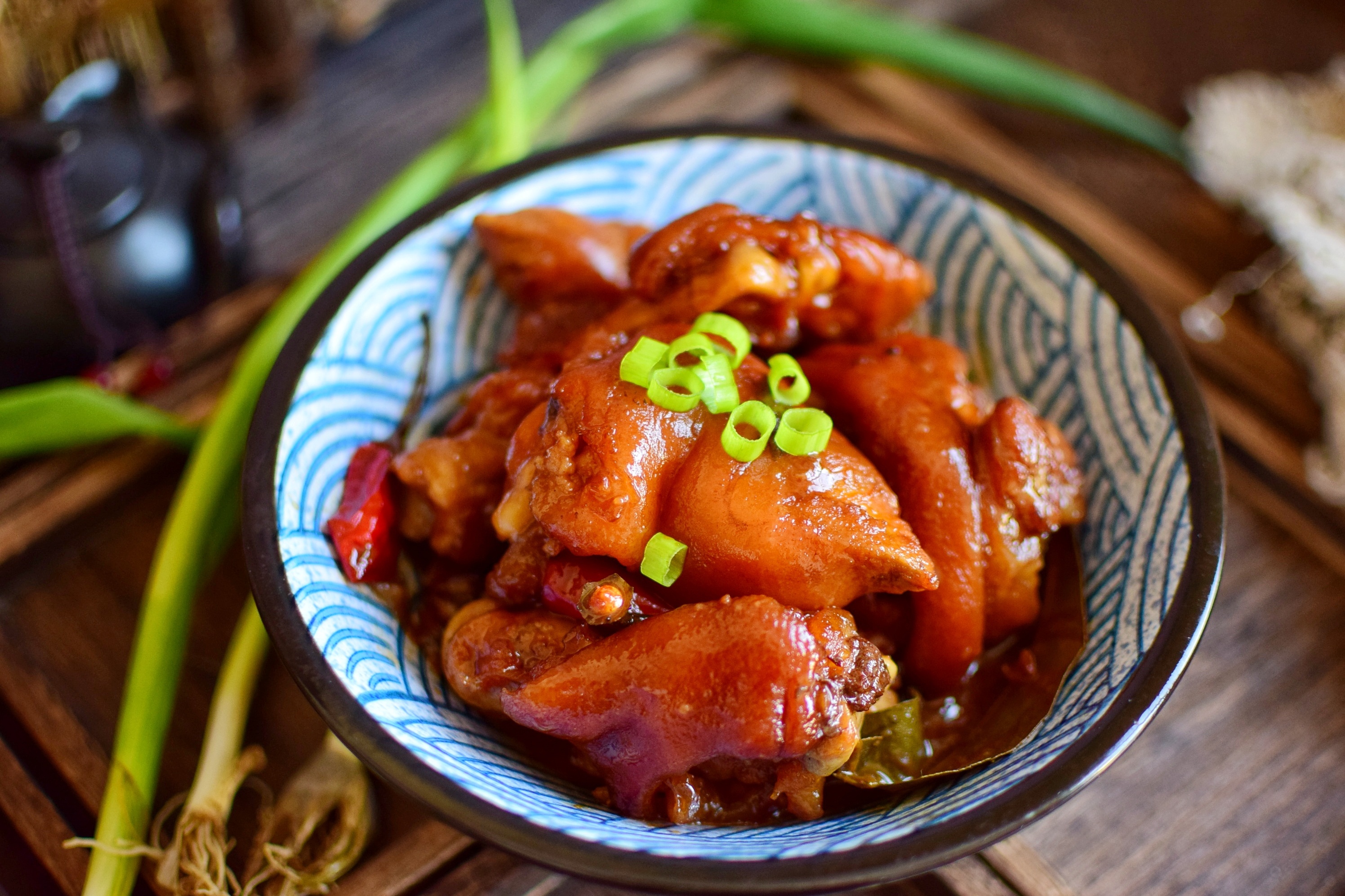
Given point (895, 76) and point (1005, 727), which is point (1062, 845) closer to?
point (1005, 727)

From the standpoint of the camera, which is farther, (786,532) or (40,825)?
(40,825)

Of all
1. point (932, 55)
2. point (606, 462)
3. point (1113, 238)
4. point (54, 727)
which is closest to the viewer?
point (606, 462)

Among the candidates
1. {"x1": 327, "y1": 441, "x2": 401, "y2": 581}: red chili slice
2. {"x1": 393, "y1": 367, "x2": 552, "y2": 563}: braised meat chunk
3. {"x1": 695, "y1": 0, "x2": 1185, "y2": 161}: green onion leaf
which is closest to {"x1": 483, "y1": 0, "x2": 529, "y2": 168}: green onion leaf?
{"x1": 695, "y1": 0, "x2": 1185, "y2": 161}: green onion leaf

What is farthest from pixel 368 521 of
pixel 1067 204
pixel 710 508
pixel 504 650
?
pixel 1067 204

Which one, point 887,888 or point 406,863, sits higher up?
point 406,863

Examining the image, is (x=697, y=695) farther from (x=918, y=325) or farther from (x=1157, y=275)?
(x=1157, y=275)

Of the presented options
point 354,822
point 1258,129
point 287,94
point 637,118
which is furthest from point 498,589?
point 1258,129

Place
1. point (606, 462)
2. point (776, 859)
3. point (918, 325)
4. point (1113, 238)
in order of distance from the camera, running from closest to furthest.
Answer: point (776, 859) < point (606, 462) < point (918, 325) < point (1113, 238)
